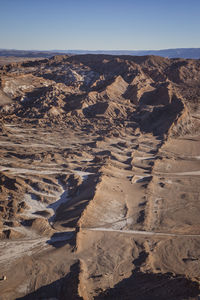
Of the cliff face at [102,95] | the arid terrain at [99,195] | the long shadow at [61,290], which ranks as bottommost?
the long shadow at [61,290]

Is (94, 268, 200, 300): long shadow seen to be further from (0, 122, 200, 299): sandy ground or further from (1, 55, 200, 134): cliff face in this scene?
(1, 55, 200, 134): cliff face

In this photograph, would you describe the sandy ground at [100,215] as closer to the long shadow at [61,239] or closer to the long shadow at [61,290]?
the long shadow at [61,239]

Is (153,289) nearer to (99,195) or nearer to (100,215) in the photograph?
(100,215)

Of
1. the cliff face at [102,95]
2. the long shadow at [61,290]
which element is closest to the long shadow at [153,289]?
the long shadow at [61,290]

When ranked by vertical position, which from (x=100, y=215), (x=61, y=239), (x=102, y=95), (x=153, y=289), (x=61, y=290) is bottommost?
(x=61, y=290)

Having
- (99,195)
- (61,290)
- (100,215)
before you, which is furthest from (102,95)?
(61,290)

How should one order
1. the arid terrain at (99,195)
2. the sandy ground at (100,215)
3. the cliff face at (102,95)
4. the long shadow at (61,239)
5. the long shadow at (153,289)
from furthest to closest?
the cliff face at (102,95)
the long shadow at (61,239)
the sandy ground at (100,215)
the arid terrain at (99,195)
the long shadow at (153,289)

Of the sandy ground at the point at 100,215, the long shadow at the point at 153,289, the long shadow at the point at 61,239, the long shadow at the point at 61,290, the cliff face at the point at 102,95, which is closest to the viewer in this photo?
the long shadow at the point at 153,289
